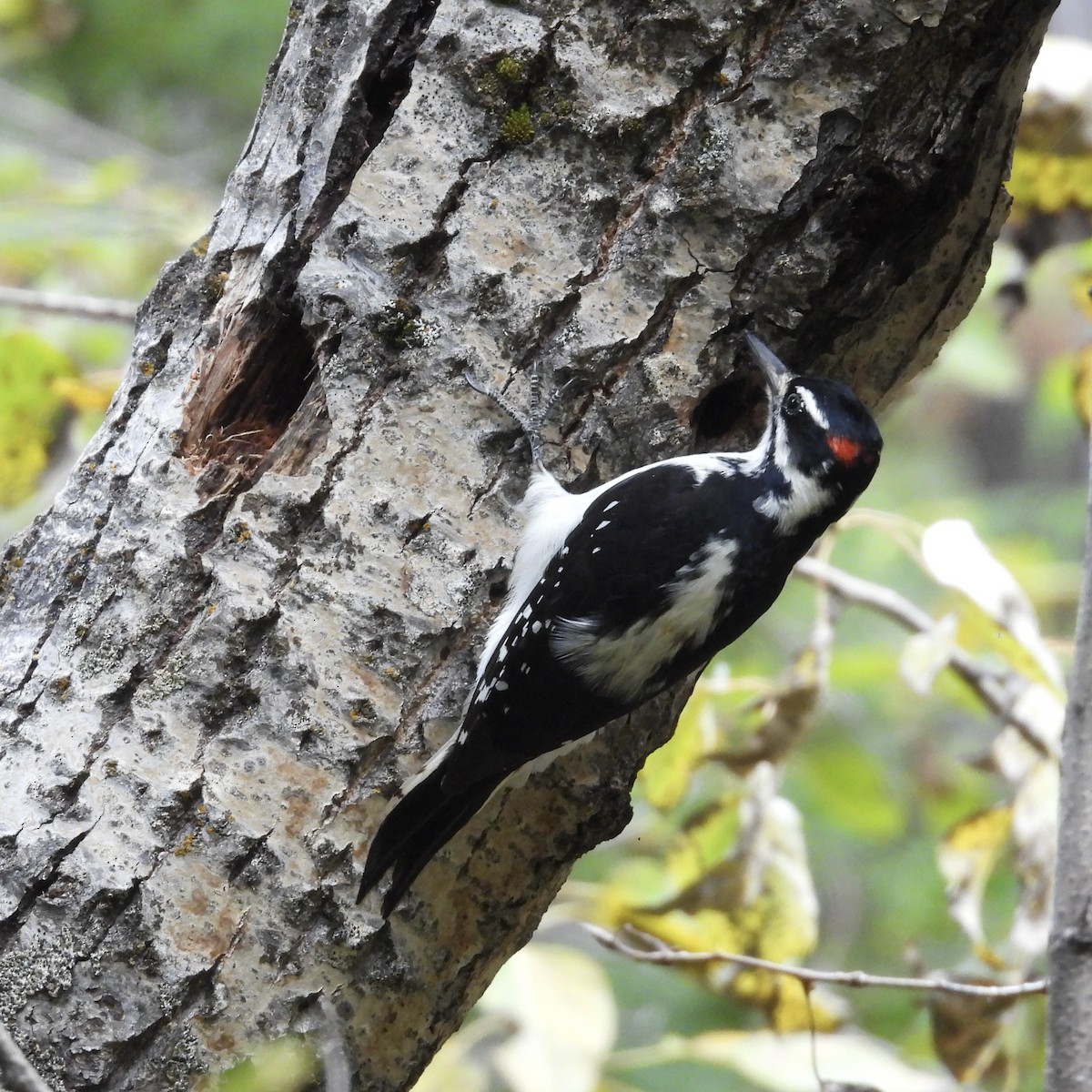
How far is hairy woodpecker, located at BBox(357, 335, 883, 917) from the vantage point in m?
2.13

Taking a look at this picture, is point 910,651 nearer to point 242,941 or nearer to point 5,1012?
point 242,941

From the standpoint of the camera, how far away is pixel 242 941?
1996mm

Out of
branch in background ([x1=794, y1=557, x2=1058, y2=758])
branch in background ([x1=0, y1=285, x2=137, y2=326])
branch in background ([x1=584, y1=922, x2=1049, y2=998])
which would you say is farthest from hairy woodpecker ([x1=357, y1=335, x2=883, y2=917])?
branch in background ([x1=0, y1=285, x2=137, y2=326])

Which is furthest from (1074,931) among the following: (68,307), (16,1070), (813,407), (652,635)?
(68,307)

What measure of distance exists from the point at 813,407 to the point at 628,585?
51cm

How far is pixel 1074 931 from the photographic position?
1757mm

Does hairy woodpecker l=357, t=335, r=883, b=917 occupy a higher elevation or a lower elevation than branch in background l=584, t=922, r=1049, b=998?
higher

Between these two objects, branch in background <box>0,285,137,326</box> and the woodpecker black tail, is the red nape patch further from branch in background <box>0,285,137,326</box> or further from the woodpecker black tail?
branch in background <box>0,285,137,326</box>

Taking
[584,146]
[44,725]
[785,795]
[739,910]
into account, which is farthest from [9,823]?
[785,795]

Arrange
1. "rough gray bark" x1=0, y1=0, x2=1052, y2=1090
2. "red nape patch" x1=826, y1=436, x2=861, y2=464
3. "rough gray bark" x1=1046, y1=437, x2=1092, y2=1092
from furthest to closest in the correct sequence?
1. "red nape patch" x1=826, y1=436, x2=861, y2=464
2. "rough gray bark" x1=0, y1=0, x2=1052, y2=1090
3. "rough gray bark" x1=1046, y1=437, x2=1092, y2=1092

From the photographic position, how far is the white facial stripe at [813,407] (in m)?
2.40

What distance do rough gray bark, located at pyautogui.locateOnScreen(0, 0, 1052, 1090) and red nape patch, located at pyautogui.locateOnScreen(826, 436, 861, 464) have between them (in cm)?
37

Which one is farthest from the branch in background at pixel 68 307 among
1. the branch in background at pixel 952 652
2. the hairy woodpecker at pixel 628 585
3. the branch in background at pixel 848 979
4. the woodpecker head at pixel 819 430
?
the branch in background at pixel 848 979

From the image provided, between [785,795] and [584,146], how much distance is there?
4.12 meters
